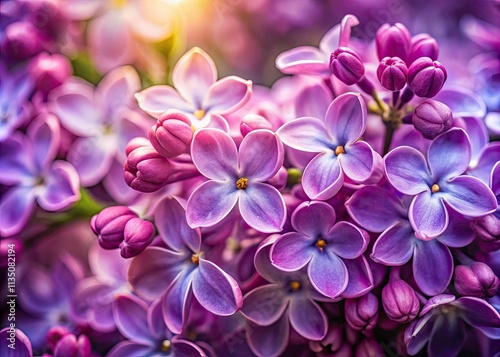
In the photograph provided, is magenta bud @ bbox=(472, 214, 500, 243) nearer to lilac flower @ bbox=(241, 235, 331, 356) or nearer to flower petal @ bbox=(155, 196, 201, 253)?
lilac flower @ bbox=(241, 235, 331, 356)

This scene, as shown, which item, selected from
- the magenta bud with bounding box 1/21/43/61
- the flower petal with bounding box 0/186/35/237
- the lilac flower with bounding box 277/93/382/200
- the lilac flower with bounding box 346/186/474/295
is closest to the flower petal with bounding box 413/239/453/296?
the lilac flower with bounding box 346/186/474/295

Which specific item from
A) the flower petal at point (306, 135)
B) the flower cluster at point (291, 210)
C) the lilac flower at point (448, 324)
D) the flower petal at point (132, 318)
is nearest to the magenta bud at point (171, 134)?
the flower cluster at point (291, 210)

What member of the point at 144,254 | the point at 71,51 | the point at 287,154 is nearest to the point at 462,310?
the point at 287,154

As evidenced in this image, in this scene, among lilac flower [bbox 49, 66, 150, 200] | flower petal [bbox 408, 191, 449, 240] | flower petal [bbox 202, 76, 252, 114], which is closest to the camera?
flower petal [bbox 408, 191, 449, 240]

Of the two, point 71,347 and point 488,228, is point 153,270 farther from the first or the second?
point 488,228

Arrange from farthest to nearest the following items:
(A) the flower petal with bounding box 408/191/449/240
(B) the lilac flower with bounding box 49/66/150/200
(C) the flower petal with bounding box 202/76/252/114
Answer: (B) the lilac flower with bounding box 49/66/150/200 → (C) the flower petal with bounding box 202/76/252/114 → (A) the flower petal with bounding box 408/191/449/240

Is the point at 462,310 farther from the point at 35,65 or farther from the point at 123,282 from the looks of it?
the point at 35,65
